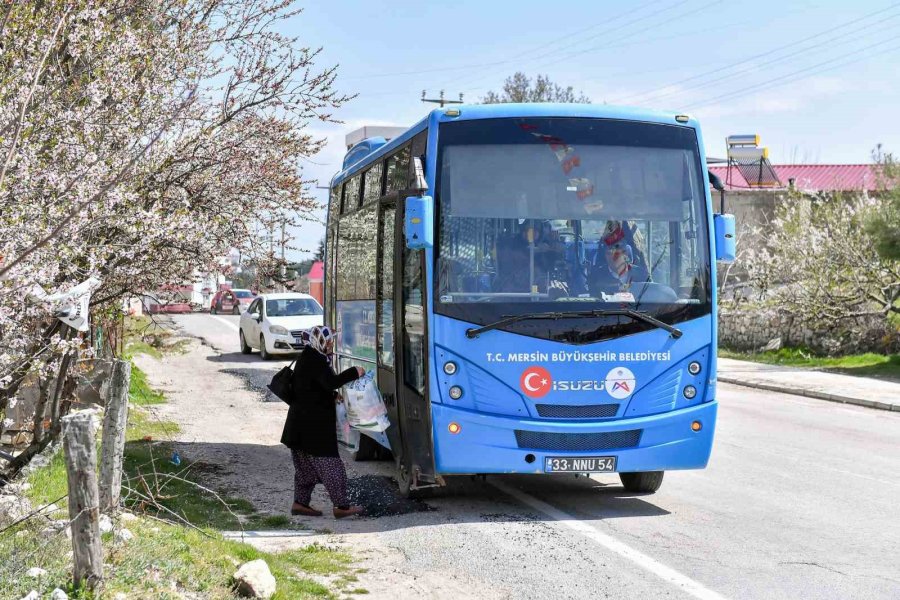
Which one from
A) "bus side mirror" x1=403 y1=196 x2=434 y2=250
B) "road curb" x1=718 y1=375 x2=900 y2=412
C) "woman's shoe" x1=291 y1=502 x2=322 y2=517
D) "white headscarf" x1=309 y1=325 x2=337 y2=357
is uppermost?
"bus side mirror" x1=403 y1=196 x2=434 y2=250

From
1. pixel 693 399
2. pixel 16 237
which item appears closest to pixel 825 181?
pixel 693 399

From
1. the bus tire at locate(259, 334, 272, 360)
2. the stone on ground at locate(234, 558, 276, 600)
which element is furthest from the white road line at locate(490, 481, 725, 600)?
the bus tire at locate(259, 334, 272, 360)

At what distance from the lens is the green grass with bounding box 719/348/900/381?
24625mm

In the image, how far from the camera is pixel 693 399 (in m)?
9.45

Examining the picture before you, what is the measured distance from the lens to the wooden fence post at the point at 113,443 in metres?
6.76

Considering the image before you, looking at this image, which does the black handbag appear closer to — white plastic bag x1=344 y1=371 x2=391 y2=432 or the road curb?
white plastic bag x1=344 y1=371 x2=391 y2=432

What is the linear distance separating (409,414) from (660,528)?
2347 millimetres

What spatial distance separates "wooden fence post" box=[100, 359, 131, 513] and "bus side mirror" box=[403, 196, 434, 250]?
9.33 feet

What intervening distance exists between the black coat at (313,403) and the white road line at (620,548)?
6.20ft

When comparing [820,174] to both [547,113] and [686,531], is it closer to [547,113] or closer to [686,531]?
[547,113]

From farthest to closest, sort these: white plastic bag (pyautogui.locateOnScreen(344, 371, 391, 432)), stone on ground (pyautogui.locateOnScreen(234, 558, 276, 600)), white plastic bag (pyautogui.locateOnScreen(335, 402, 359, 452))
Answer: white plastic bag (pyautogui.locateOnScreen(335, 402, 359, 452))
white plastic bag (pyautogui.locateOnScreen(344, 371, 391, 432))
stone on ground (pyautogui.locateOnScreen(234, 558, 276, 600))

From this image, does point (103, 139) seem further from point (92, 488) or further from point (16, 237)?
point (92, 488)

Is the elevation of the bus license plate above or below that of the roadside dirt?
above

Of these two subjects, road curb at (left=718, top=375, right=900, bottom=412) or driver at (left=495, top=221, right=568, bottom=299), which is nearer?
driver at (left=495, top=221, right=568, bottom=299)
